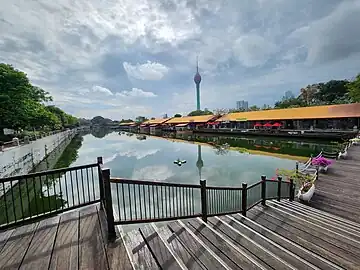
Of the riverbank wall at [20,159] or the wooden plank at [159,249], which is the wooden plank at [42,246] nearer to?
the wooden plank at [159,249]

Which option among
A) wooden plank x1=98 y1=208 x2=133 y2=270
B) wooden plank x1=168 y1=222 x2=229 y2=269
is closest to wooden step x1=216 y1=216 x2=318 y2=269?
wooden plank x1=168 y1=222 x2=229 y2=269

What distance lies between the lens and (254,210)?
4816 mm

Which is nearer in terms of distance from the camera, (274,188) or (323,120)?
(274,188)

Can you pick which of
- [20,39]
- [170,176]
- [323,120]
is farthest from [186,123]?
[20,39]

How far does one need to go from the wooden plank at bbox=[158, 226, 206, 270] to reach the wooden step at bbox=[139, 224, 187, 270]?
0.43 feet

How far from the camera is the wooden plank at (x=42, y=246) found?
6.59 ft

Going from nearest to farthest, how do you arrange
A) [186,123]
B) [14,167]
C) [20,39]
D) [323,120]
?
[20,39] < [14,167] < [323,120] < [186,123]

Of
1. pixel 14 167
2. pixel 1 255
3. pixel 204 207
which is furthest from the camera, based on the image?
pixel 14 167

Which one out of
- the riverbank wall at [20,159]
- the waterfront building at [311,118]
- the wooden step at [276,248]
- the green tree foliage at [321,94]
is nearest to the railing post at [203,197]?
the wooden step at [276,248]

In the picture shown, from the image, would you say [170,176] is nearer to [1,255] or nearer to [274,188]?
[274,188]

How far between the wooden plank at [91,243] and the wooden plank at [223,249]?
144 cm

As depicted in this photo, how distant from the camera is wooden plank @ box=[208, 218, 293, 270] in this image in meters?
2.30

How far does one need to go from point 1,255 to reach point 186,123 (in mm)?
43429

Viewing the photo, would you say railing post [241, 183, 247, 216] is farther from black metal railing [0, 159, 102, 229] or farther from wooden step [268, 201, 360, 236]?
black metal railing [0, 159, 102, 229]
